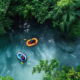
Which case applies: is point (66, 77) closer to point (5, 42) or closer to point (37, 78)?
point (37, 78)

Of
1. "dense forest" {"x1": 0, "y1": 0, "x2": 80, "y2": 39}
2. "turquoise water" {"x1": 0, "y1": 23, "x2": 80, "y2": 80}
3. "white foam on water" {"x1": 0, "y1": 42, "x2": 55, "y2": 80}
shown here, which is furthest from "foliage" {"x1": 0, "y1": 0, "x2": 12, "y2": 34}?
"white foam on water" {"x1": 0, "y1": 42, "x2": 55, "y2": 80}

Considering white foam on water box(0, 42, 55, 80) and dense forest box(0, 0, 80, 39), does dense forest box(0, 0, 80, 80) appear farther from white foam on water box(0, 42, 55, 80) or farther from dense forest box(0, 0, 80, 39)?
white foam on water box(0, 42, 55, 80)

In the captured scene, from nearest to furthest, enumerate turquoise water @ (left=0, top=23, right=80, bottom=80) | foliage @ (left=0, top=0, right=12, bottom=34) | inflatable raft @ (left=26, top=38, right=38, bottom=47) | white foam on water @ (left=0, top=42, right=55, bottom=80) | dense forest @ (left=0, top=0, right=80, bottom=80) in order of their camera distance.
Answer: dense forest @ (left=0, top=0, right=80, bottom=80)
foliage @ (left=0, top=0, right=12, bottom=34)
white foam on water @ (left=0, top=42, right=55, bottom=80)
turquoise water @ (left=0, top=23, right=80, bottom=80)
inflatable raft @ (left=26, top=38, right=38, bottom=47)

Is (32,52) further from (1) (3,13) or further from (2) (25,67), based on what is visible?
(1) (3,13)

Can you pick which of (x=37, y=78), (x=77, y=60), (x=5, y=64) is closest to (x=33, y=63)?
(x=37, y=78)

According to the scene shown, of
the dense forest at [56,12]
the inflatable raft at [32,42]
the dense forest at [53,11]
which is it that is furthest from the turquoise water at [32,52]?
the dense forest at [53,11]

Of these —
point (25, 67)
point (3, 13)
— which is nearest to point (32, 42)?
point (25, 67)
